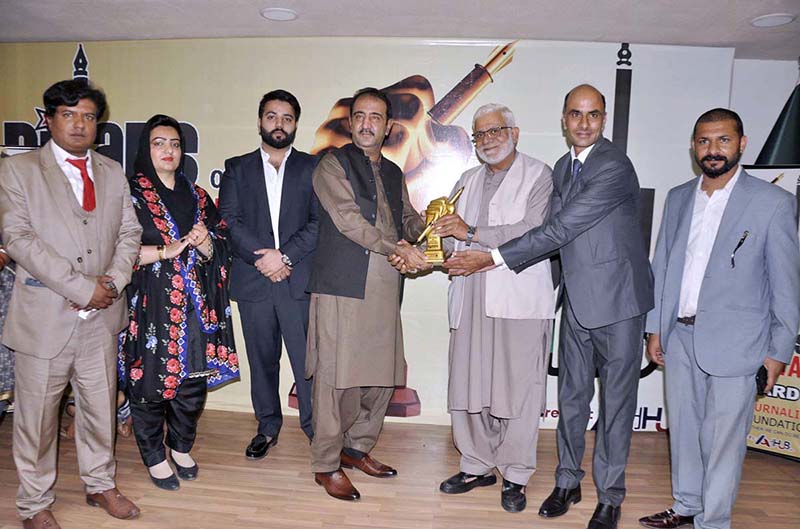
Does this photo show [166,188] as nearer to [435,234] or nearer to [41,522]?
[435,234]

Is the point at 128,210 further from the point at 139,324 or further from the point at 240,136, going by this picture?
the point at 240,136

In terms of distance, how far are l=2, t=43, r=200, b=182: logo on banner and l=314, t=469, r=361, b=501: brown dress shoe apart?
239 centimetres

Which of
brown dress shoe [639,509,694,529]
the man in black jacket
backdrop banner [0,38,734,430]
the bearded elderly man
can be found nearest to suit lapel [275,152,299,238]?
the man in black jacket

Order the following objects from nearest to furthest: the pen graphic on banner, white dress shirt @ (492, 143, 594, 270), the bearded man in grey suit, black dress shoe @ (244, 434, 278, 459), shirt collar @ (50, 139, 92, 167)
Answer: the bearded man in grey suit
shirt collar @ (50, 139, 92, 167)
white dress shirt @ (492, 143, 594, 270)
black dress shoe @ (244, 434, 278, 459)
the pen graphic on banner

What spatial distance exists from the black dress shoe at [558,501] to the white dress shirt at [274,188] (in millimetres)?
2013

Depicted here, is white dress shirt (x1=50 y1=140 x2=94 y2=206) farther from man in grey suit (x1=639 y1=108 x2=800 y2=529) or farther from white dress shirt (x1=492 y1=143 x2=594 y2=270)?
man in grey suit (x1=639 y1=108 x2=800 y2=529)

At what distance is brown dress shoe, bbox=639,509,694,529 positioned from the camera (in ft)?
9.27

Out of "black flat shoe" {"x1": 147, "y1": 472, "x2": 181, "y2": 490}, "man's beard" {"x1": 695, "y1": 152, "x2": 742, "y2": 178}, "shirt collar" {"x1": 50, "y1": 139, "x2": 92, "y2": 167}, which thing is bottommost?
"black flat shoe" {"x1": 147, "y1": 472, "x2": 181, "y2": 490}

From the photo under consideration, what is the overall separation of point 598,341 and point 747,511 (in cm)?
125

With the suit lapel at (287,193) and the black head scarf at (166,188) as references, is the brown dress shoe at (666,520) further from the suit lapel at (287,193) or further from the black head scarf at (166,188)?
the black head scarf at (166,188)

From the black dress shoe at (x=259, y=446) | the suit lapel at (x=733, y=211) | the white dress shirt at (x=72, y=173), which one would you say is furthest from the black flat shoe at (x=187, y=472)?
the suit lapel at (x=733, y=211)

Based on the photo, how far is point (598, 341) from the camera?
2803 mm

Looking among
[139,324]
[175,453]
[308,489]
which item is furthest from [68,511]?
[308,489]

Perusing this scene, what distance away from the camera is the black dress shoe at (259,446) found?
11.4ft
